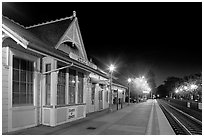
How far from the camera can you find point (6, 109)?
798cm

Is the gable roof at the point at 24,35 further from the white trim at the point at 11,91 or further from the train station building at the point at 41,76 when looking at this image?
the white trim at the point at 11,91

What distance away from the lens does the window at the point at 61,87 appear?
11.0m

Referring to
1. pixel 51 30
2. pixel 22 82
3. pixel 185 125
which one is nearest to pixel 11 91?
pixel 22 82

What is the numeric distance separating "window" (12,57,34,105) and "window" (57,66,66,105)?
1633 mm

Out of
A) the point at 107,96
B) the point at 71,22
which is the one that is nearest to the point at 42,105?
the point at 71,22

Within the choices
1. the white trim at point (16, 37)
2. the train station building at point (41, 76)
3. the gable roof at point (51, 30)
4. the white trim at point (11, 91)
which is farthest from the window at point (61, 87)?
the white trim at point (16, 37)

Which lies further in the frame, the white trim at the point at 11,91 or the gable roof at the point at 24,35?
the white trim at the point at 11,91

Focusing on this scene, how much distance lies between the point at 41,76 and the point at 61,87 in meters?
1.49

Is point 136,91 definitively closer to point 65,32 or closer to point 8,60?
point 65,32

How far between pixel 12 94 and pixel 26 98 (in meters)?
0.98

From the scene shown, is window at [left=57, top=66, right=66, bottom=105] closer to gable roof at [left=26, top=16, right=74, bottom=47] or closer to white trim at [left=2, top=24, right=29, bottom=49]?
gable roof at [left=26, top=16, right=74, bottom=47]

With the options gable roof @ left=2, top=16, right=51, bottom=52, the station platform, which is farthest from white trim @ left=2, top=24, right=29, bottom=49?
the station platform

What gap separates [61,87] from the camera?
1134 centimetres

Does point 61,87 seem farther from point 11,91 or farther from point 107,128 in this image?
point 11,91
